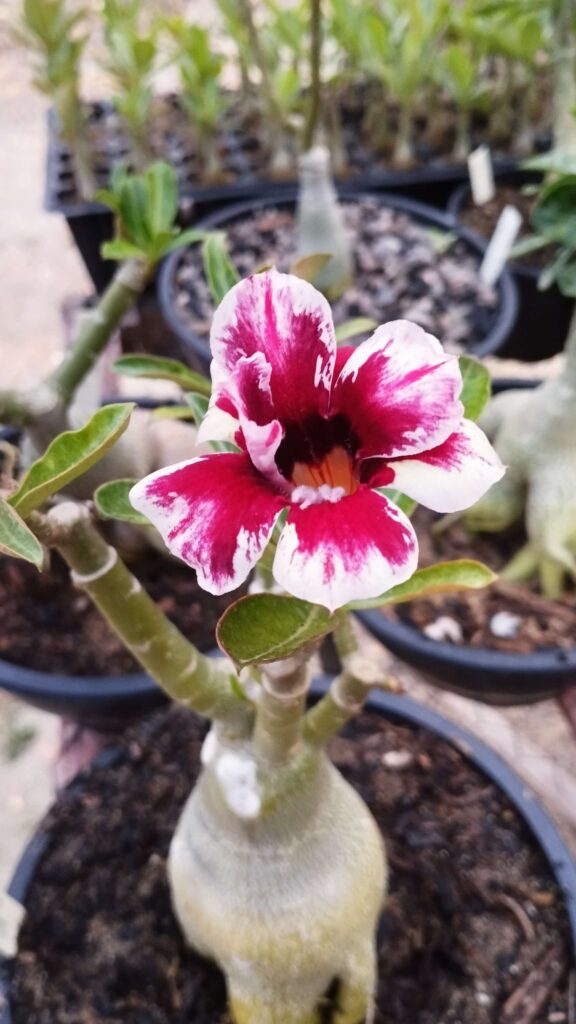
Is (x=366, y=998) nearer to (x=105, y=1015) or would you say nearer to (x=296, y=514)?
(x=105, y=1015)

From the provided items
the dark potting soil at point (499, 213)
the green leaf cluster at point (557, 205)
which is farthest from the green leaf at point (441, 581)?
the dark potting soil at point (499, 213)

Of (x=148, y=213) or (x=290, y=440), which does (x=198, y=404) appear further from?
(x=148, y=213)

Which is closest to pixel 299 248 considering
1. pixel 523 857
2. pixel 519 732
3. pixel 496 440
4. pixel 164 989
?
pixel 496 440

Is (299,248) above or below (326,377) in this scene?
below

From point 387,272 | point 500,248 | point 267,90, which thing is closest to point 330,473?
point 500,248

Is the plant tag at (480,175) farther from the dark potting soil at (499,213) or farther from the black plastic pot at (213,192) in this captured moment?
the black plastic pot at (213,192)
